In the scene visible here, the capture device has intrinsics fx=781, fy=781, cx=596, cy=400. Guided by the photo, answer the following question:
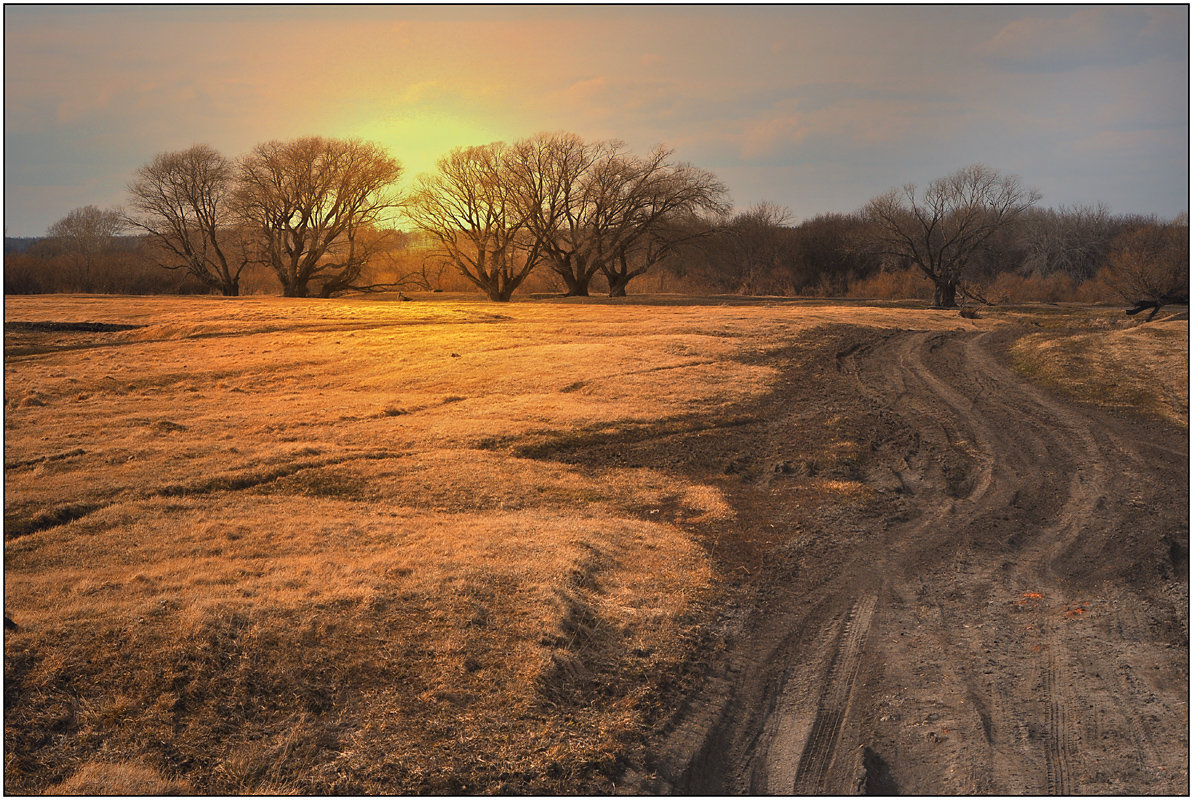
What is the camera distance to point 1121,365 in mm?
20156

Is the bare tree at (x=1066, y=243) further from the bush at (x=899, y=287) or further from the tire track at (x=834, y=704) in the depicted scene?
the tire track at (x=834, y=704)

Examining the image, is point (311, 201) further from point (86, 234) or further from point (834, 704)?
point (834, 704)

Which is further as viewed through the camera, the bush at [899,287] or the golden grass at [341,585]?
the bush at [899,287]

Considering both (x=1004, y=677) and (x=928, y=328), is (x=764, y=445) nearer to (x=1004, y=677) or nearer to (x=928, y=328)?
(x=1004, y=677)

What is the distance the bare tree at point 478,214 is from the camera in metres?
50.3

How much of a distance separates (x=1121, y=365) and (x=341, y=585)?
20673 mm

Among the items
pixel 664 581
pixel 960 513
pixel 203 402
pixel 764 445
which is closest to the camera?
pixel 664 581

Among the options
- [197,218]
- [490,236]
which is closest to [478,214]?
[490,236]

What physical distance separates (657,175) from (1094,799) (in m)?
51.9

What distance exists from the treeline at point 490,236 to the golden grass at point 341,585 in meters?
34.0

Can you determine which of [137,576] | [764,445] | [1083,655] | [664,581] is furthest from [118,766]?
[764,445]

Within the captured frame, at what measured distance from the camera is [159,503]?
989cm

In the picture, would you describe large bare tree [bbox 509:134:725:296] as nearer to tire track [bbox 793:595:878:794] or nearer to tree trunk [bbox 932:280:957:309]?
tree trunk [bbox 932:280:957:309]

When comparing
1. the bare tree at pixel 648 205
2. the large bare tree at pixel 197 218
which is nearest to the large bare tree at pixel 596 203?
the bare tree at pixel 648 205
